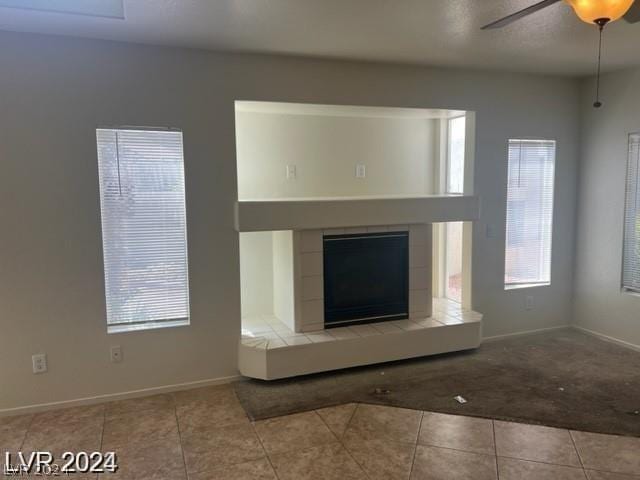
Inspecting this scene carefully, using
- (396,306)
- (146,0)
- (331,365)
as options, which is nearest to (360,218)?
(396,306)

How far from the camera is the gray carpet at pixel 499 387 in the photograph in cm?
309

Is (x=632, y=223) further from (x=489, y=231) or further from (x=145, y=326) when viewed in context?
(x=145, y=326)

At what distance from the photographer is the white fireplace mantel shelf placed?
351 cm

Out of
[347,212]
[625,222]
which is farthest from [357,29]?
[625,222]

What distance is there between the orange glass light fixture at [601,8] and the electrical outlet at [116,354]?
327 centimetres

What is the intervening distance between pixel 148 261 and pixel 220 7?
1.76 metres

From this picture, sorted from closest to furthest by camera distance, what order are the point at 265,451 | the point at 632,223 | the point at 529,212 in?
the point at 265,451
the point at 632,223
the point at 529,212

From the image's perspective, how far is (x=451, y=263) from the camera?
4949mm

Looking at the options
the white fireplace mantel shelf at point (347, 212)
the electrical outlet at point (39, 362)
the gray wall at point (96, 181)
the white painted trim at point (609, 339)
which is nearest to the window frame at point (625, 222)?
the white painted trim at point (609, 339)

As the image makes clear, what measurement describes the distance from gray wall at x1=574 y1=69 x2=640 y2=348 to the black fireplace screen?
191cm

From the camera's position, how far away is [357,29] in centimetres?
291

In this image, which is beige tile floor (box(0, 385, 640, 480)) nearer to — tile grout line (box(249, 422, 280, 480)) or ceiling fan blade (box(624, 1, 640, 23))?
tile grout line (box(249, 422, 280, 480))

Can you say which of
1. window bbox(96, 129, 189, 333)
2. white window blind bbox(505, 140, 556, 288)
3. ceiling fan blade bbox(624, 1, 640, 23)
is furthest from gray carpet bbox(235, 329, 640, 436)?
ceiling fan blade bbox(624, 1, 640, 23)

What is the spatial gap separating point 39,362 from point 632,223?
4810 millimetres
